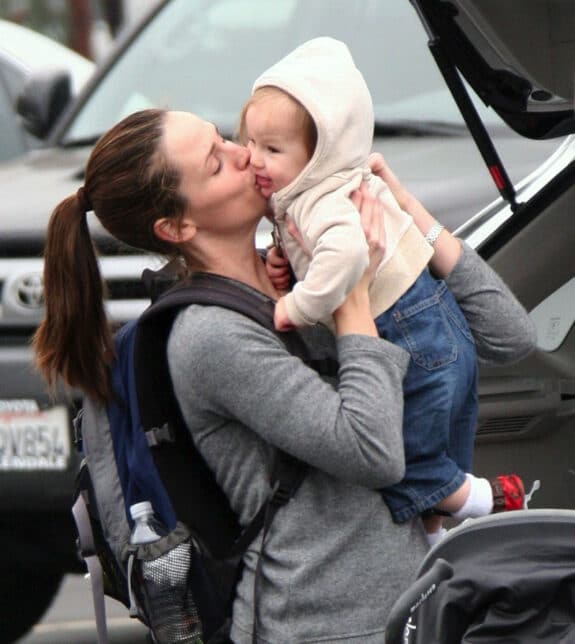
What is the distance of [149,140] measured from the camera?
8.86ft

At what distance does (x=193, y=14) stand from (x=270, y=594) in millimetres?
3863

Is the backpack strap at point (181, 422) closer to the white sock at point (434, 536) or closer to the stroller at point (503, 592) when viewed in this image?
the white sock at point (434, 536)

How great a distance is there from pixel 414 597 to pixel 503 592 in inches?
4.5

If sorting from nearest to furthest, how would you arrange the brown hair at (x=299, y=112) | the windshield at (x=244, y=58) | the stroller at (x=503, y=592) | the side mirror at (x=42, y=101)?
the stroller at (x=503, y=592) → the brown hair at (x=299, y=112) → the windshield at (x=244, y=58) → the side mirror at (x=42, y=101)

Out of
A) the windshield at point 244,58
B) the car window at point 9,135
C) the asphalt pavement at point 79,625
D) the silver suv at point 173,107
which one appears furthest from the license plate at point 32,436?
the car window at point 9,135

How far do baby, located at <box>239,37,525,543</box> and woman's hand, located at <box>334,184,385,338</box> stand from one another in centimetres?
3

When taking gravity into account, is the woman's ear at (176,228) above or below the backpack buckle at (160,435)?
above

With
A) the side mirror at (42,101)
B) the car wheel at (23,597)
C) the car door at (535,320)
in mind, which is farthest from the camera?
the side mirror at (42,101)

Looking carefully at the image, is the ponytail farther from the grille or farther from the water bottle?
the grille

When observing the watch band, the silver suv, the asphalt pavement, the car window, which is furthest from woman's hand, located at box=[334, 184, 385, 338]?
the car window

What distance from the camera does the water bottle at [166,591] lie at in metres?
2.62

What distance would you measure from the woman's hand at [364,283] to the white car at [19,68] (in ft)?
14.6

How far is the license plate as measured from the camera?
470 cm

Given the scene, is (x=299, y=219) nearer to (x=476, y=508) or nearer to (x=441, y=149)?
(x=476, y=508)
